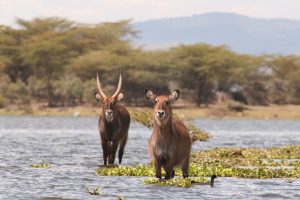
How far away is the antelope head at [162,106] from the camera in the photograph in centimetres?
2038

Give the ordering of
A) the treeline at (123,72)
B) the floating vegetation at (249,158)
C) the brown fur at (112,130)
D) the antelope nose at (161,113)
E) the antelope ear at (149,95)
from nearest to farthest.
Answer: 1. the antelope nose at (161,113)
2. the antelope ear at (149,95)
3. the brown fur at (112,130)
4. the floating vegetation at (249,158)
5. the treeline at (123,72)

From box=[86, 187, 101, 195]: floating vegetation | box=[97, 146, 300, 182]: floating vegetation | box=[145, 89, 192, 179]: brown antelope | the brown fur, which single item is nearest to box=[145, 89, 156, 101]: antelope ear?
box=[145, 89, 192, 179]: brown antelope

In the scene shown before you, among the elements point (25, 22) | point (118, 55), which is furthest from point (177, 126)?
point (25, 22)

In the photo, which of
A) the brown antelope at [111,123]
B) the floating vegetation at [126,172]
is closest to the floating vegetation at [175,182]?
the floating vegetation at [126,172]

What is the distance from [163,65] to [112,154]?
4207 inches

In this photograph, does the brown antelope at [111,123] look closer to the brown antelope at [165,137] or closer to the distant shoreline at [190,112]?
the brown antelope at [165,137]

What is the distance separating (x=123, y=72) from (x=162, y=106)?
112 meters

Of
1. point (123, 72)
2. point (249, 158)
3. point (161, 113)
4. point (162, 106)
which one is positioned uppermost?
point (123, 72)

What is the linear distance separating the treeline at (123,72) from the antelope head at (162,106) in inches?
3993

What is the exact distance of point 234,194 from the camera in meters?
20.6

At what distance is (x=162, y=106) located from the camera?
20469 mm

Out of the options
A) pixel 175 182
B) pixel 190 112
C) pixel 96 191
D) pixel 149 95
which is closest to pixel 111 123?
pixel 175 182

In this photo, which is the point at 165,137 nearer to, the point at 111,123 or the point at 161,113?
the point at 161,113

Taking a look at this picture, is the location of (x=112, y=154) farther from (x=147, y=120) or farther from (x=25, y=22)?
(x=25, y=22)
